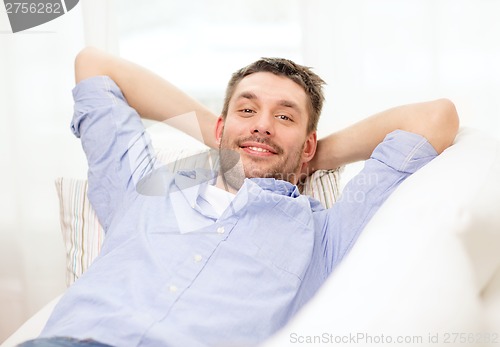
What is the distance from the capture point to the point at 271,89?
1.38 meters

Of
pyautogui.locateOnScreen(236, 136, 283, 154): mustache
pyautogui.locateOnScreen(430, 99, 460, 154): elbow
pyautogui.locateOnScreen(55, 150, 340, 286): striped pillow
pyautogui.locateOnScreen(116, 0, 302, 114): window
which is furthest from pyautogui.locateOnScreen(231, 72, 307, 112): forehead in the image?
pyautogui.locateOnScreen(116, 0, 302, 114): window

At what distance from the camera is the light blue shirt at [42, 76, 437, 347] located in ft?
3.27

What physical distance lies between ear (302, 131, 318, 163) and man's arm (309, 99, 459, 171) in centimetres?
3

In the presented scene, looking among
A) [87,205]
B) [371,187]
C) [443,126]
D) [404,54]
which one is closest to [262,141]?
[371,187]

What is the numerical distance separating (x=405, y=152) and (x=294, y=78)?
13.7 inches

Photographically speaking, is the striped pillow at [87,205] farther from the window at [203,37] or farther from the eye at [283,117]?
the window at [203,37]

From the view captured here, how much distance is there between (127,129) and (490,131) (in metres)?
1.12

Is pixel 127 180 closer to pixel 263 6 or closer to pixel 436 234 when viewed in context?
pixel 436 234

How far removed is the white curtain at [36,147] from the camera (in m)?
1.87

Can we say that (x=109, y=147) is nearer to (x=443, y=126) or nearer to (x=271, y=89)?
(x=271, y=89)

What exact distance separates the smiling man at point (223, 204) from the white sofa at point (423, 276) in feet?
0.72

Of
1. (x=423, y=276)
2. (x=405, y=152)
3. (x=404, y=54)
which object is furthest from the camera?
(x=404, y=54)

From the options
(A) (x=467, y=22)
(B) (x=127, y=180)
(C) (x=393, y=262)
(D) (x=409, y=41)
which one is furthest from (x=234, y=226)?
(A) (x=467, y=22)

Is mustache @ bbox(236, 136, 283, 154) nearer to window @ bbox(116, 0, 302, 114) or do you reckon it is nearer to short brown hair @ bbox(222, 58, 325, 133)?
short brown hair @ bbox(222, 58, 325, 133)
